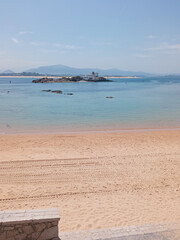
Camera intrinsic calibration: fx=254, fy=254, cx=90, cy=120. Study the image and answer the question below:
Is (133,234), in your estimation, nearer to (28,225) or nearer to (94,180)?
(28,225)

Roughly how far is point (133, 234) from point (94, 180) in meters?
3.98

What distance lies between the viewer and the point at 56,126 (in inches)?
772

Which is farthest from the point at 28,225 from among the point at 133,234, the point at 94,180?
the point at 94,180

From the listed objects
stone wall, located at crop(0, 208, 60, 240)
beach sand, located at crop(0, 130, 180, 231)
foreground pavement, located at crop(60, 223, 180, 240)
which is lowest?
beach sand, located at crop(0, 130, 180, 231)

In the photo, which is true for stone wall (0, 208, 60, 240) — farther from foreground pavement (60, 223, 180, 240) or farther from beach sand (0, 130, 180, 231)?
beach sand (0, 130, 180, 231)

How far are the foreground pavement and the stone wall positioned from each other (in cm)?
45

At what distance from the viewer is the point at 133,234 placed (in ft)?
15.5

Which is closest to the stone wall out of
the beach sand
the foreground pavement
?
the foreground pavement

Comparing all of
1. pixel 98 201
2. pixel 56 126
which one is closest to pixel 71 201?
pixel 98 201

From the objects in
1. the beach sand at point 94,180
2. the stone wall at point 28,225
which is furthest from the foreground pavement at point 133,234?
the beach sand at point 94,180

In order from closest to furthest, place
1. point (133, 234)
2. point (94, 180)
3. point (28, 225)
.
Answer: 1. point (28, 225)
2. point (133, 234)
3. point (94, 180)

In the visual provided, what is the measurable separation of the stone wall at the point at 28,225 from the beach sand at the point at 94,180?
5.28ft

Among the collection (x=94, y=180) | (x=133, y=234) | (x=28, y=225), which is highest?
(x=28, y=225)

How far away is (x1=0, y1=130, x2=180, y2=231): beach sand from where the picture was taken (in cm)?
650
